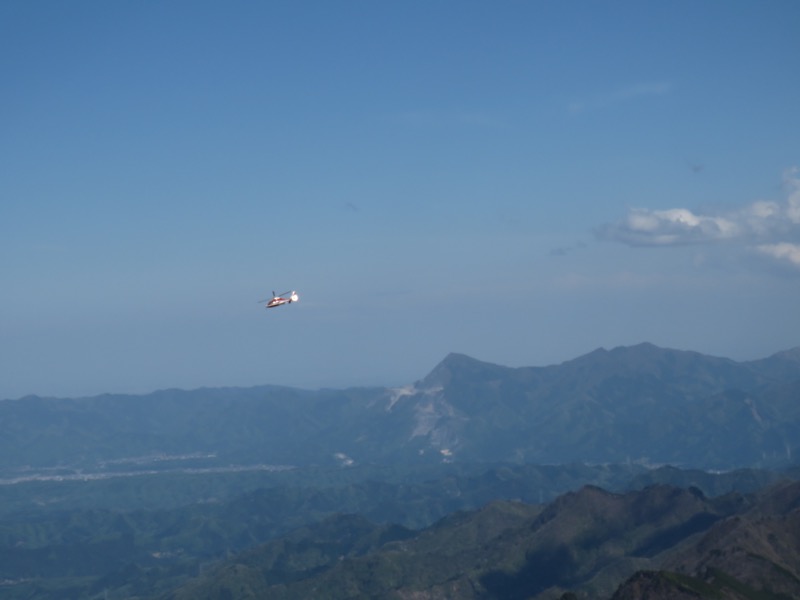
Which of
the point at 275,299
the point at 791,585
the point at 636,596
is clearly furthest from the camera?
the point at 791,585

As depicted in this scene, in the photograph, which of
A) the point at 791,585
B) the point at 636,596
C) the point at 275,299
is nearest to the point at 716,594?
the point at 636,596

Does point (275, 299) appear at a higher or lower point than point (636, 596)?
higher

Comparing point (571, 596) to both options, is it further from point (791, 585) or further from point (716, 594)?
point (791, 585)

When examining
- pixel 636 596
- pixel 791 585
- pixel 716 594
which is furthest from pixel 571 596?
pixel 791 585

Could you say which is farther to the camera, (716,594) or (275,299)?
(716,594)

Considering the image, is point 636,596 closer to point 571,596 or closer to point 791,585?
point 571,596

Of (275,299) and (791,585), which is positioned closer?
(275,299)

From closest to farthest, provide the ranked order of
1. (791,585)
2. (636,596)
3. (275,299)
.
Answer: (275,299) < (636,596) < (791,585)

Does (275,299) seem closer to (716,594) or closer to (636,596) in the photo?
(636,596)
